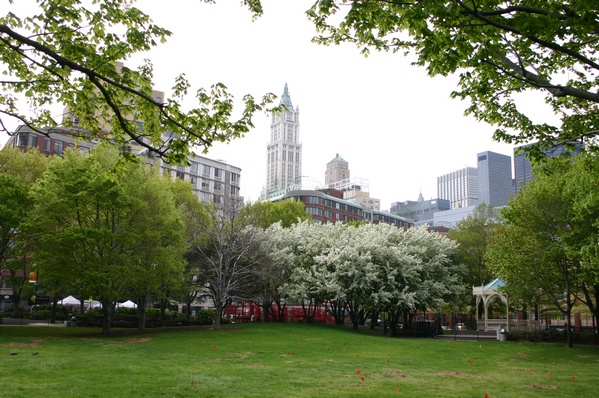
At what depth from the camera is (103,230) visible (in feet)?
88.5

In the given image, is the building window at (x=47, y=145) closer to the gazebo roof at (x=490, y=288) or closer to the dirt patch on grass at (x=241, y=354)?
the gazebo roof at (x=490, y=288)

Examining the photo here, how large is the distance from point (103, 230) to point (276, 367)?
14135mm

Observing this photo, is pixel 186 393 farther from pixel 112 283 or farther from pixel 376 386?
pixel 112 283

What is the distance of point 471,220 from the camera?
56562 millimetres

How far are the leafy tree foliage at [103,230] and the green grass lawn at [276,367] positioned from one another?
320 centimetres

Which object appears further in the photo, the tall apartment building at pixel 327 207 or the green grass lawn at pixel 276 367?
the tall apartment building at pixel 327 207

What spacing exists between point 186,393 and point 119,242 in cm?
1819

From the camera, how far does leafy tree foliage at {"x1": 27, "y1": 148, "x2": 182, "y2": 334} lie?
89.1ft

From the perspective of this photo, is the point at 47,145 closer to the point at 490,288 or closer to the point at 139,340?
the point at 139,340

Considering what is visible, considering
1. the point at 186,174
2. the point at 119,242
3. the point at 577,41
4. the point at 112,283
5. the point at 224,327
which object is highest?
the point at 186,174

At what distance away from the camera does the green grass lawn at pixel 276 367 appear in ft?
41.5

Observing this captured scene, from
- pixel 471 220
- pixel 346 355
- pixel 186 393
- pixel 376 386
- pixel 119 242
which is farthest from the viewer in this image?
pixel 471 220

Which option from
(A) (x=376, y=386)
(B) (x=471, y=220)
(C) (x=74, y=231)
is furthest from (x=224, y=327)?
(B) (x=471, y=220)

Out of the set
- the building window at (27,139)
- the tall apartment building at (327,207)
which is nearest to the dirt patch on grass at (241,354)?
the building window at (27,139)
